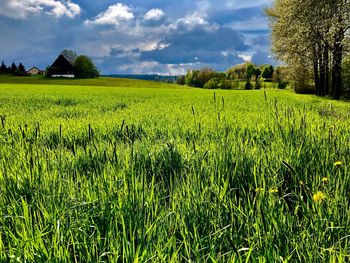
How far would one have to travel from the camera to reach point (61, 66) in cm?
12925

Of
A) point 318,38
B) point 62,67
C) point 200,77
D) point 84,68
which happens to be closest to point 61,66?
point 62,67

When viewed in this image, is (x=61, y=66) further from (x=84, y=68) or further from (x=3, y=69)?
(x=3, y=69)

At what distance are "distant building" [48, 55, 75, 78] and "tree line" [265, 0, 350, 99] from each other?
334ft

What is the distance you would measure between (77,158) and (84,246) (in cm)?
231

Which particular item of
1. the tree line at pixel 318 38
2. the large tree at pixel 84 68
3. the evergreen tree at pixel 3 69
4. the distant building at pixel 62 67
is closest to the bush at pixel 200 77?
the large tree at pixel 84 68

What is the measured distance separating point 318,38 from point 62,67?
4538 inches

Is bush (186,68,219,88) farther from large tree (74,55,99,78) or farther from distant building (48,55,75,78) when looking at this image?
distant building (48,55,75,78)

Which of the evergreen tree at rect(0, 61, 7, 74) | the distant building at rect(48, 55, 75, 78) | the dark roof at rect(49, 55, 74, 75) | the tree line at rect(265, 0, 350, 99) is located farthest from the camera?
the evergreen tree at rect(0, 61, 7, 74)

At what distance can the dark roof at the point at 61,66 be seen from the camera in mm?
127312

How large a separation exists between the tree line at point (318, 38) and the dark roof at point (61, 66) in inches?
4022

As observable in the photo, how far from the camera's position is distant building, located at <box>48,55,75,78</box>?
416 ft

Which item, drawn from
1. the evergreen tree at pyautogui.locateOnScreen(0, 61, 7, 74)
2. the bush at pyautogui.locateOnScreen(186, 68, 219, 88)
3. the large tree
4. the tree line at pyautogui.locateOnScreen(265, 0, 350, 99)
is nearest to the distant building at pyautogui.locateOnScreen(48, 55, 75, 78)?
the large tree

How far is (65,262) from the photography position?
1.87m

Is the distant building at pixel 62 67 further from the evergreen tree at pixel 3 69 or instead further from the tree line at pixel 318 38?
the tree line at pixel 318 38
